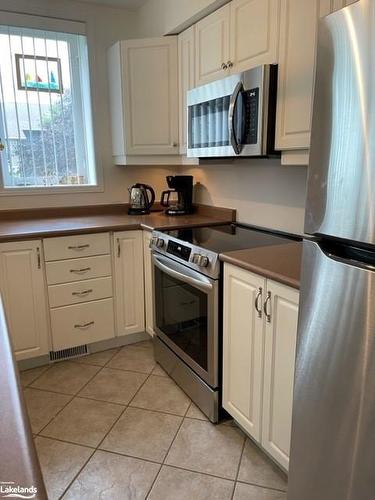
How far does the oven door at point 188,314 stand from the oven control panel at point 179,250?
5cm

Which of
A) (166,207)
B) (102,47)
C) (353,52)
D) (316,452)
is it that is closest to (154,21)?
(102,47)

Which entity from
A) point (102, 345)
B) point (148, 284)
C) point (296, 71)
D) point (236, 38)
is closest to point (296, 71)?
point (296, 71)

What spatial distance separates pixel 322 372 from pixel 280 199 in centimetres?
141

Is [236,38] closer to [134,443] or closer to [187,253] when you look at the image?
[187,253]

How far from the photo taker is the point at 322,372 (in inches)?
42.3

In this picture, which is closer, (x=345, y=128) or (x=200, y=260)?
(x=345, y=128)

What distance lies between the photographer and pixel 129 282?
272 cm

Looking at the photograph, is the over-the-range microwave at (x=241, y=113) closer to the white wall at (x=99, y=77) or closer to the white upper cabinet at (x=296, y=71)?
the white upper cabinet at (x=296, y=71)

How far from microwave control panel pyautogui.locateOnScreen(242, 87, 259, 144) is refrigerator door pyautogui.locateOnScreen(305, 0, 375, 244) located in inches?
34.8

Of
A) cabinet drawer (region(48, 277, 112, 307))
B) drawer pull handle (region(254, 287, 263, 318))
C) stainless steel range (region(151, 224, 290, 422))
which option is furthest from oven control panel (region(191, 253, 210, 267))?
cabinet drawer (region(48, 277, 112, 307))

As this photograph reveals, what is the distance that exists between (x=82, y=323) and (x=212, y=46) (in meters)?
1.97

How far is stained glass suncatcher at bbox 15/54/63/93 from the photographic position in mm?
2797

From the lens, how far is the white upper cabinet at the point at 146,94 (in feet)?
8.99

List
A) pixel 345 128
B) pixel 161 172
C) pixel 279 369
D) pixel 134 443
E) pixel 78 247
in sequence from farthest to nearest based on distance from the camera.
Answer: pixel 161 172 < pixel 78 247 < pixel 134 443 < pixel 279 369 < pixel 345 128
